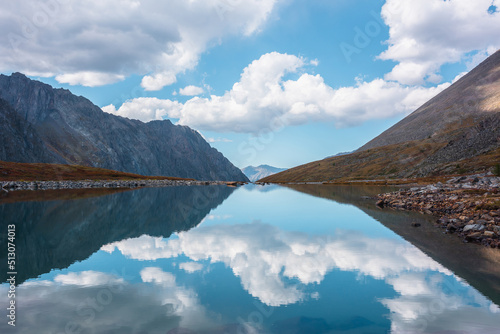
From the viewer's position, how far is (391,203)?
174ft

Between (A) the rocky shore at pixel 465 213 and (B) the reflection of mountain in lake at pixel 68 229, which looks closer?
(B) the reflection of mountain in lake at pixel 68 229

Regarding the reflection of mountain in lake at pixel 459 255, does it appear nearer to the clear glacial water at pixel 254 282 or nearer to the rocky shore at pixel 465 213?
the clear glacial water at pixel 254 282

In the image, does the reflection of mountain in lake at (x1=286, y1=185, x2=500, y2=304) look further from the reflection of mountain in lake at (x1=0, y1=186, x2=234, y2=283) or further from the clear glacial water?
the reflection of mountain in lake at (x1=0, y1=186, x2=234, y2=283)

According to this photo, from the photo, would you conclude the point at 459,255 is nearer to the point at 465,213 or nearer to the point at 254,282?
the point at 465,213

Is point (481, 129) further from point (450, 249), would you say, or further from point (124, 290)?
point (124, 290)

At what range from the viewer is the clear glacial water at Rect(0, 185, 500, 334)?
12.6 meters

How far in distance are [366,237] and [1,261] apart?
2939cm

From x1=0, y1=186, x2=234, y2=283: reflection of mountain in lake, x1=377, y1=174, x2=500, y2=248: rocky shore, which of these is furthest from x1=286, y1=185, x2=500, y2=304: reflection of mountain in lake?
x1=0, y1=186, x2=234, y2=283: reflection of mountain in lake

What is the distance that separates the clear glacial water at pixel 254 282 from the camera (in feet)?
41.4

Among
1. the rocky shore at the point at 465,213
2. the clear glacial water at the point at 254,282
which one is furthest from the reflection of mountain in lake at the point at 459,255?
the rocky shore at the point at 465,213

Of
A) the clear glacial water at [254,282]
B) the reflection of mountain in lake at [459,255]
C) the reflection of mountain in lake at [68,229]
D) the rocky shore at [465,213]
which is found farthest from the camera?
the rocky shore at [465,213]

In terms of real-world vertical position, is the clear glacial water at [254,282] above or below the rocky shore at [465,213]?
below

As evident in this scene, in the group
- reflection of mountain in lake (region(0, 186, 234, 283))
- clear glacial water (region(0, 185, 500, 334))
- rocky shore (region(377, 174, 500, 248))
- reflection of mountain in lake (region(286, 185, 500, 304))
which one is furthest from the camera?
rocky shore (region(377, 174, 500, 248))

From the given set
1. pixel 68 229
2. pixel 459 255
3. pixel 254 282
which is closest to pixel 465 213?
pixel 459 255
